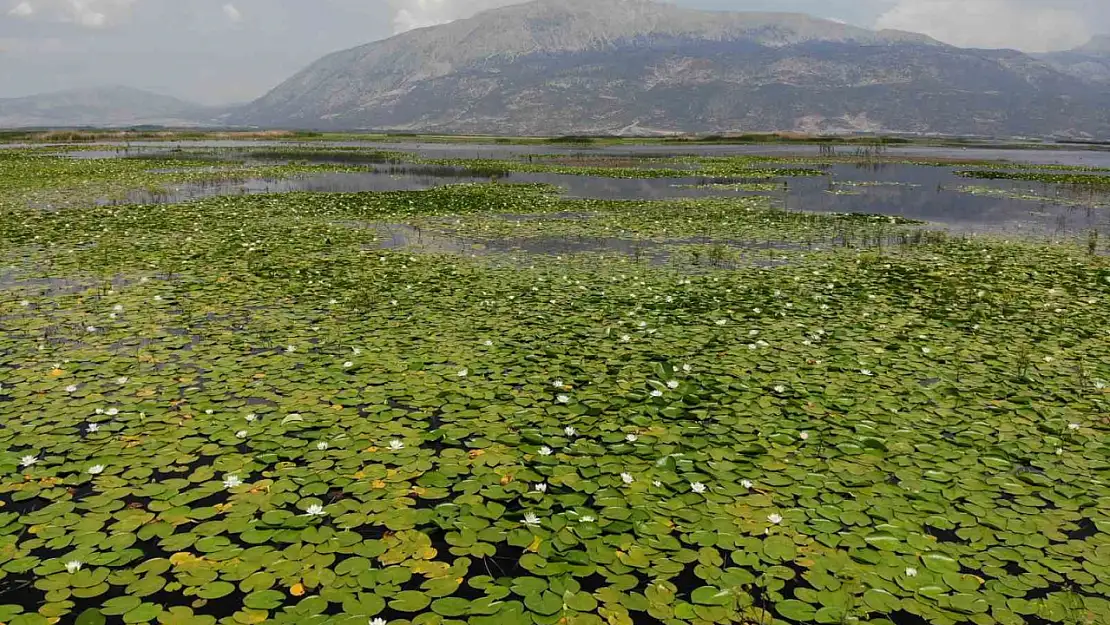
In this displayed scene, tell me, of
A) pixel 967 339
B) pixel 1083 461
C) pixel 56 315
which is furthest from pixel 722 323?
pixel 56 315

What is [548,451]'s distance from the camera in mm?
6641

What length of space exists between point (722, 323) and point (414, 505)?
7157 millimetres

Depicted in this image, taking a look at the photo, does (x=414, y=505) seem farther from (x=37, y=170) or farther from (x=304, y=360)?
(x=37, y=170)

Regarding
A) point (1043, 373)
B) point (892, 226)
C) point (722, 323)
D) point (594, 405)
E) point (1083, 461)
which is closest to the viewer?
point (1083, 461)

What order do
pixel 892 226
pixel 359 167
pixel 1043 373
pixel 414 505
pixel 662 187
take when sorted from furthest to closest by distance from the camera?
pixel 359 167
pixel 662 187
pixel 892 226
pixel 1043 373
pixel 414 505

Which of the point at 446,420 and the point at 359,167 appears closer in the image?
the point at 446,420

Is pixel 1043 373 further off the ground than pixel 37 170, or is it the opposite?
pixel 37 170

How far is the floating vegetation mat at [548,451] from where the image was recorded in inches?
185

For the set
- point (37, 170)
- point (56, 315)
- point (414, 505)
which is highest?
point (37, 170)

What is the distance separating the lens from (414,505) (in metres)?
5.77

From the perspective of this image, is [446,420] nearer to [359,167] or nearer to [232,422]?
[232,422]

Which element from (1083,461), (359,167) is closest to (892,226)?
(1083,461)

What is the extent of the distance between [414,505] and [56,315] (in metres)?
9.33

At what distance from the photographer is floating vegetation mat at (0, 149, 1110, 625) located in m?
4.69
